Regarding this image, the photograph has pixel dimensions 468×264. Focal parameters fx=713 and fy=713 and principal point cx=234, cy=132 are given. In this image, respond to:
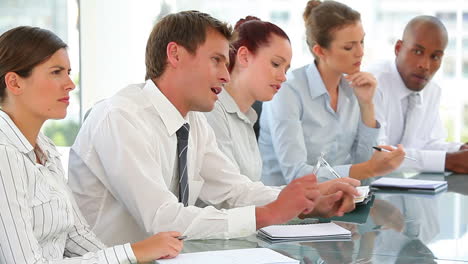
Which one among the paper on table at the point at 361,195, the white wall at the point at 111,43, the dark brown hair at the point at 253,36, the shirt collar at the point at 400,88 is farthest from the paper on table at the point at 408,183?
the white wall at the point at 111,43

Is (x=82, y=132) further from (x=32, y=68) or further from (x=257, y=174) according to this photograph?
(x=257, y=174)

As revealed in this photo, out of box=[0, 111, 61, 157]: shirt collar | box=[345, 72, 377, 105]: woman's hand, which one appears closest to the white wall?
box=[345, 72, 377, 105]: woman's hand

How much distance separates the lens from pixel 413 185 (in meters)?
3.03

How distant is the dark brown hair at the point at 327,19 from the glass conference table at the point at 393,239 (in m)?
0.88

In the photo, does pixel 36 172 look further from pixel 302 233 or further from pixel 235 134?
pixel 235 134

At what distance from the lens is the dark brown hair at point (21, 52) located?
1.77m

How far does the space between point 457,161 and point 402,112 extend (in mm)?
507

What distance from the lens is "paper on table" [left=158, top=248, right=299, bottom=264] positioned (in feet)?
5.40

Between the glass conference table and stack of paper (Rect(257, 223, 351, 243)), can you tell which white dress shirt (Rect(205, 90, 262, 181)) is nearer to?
the glass conference table

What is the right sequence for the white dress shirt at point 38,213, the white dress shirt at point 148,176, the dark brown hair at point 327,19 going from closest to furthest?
the white dress shirt at point 38,213
the white dress shirt at point 148,176
the dark brown hair at point 327,19

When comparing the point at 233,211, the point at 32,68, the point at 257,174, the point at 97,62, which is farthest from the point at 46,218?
the point at 97,62

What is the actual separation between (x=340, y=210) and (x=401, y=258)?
0.50 m

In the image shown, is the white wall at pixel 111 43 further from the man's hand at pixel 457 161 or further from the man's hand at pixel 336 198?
the man's hand at pixel 336 198

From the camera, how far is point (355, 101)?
346cm
